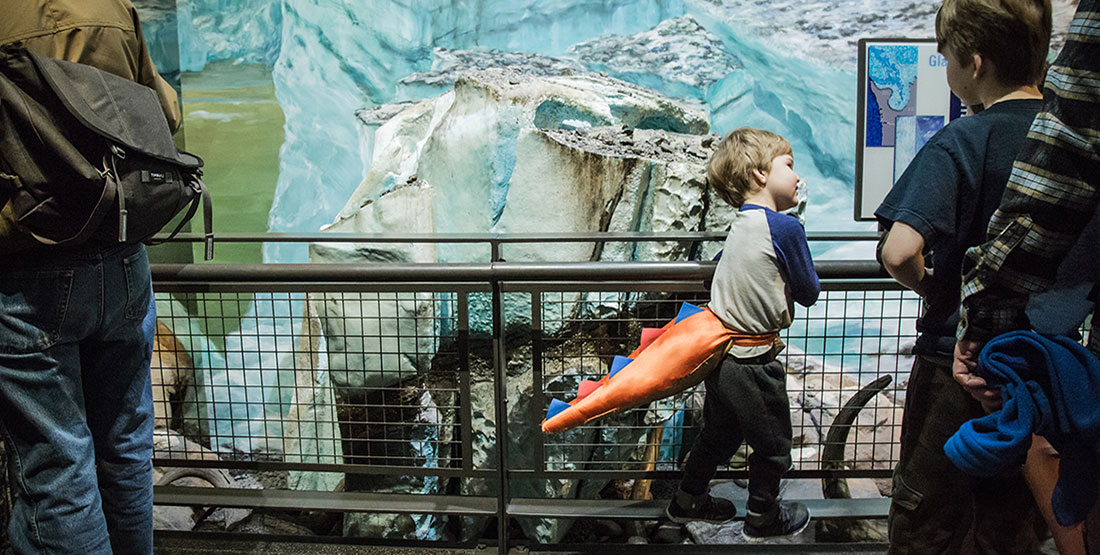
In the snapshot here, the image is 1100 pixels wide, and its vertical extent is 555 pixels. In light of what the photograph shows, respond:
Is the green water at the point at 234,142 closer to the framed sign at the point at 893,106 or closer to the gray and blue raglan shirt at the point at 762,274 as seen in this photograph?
the framed sign at the point at 893,106

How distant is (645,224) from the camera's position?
12.0 feet

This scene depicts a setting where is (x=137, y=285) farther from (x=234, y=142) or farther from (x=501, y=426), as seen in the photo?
(x=234, y=142)

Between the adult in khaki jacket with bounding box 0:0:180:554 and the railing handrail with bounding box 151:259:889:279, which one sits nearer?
the adult in khaki jacket with bounding box 0:0:180:554

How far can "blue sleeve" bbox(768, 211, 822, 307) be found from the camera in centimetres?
143

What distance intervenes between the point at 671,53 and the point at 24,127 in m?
6.57

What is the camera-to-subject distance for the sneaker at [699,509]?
1.69 metres

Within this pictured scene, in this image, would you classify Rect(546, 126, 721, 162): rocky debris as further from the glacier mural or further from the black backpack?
the glacier mural

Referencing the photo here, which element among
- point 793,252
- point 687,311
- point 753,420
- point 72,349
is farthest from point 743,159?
point 72,349

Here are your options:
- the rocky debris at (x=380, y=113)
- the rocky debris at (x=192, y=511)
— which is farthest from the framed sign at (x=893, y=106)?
the rocky debris at (x=380, y=113)

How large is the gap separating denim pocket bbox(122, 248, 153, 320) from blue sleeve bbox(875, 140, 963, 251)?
136 cm

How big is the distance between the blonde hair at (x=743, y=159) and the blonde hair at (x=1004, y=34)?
41 cm

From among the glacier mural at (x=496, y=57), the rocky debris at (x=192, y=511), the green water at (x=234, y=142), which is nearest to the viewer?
the rocky debris at (x=192, y=511)

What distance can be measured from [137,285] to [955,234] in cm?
146

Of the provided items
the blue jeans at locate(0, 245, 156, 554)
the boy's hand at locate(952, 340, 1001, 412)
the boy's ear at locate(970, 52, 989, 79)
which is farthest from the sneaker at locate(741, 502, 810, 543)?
the blue jeans at locate(0, 245, 156, 554)
